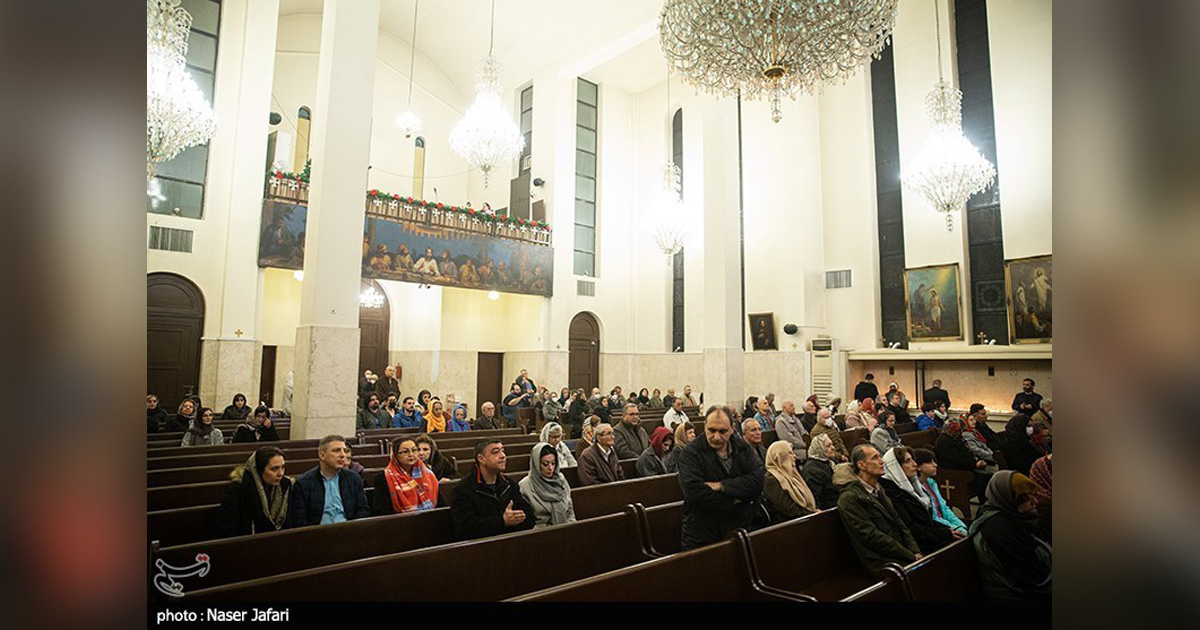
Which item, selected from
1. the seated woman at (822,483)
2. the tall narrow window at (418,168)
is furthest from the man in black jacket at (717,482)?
the tall narrow window at (418,168)

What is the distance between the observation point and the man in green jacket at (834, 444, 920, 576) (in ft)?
10.7

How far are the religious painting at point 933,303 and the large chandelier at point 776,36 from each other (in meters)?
7.47

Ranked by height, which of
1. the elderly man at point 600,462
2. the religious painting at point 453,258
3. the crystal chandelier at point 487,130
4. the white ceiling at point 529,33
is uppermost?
the white ceiling at point 529,33

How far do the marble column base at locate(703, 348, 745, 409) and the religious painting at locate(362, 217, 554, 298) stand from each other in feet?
17.6

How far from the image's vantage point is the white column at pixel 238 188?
10461mm

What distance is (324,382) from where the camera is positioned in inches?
269

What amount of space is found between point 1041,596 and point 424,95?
1749 centimetres

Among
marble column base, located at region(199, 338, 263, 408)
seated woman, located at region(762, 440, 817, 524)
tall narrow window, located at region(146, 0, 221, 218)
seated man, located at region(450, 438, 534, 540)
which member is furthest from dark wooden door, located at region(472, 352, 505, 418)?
seated man, located at region(450, 438, 534, 540)

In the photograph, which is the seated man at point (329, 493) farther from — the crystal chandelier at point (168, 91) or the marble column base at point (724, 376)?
the marble column base at point (724, 376)

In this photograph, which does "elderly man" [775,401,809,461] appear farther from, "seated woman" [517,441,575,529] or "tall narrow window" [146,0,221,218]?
"tall narrow window" [146,0,221,218]
